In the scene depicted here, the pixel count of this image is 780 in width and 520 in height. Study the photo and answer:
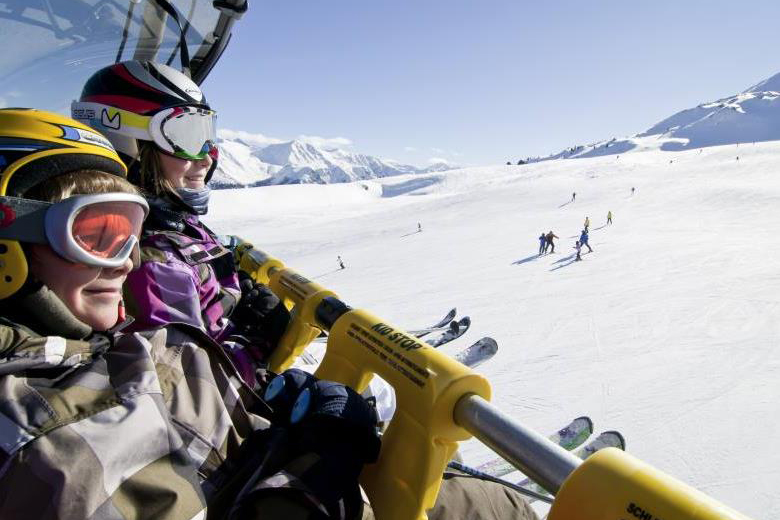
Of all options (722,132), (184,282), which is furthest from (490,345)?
(722,132)

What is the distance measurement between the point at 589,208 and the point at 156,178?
29.9 metres

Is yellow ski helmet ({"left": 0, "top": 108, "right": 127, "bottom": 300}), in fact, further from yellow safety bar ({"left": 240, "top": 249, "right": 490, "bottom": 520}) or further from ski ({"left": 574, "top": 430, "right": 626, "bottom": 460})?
ski ({"left": 574, "top": 430, "right": 626, "bottom": 460})

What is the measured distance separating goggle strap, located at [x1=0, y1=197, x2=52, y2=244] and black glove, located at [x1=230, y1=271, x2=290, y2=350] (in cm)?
149

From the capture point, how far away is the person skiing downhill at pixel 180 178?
2574 millimetres

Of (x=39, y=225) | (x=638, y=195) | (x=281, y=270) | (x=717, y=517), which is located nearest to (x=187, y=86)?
(x=281, y=270)

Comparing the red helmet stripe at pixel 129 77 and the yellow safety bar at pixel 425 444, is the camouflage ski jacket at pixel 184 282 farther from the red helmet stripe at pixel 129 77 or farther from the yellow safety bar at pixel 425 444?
the red helmet stripe at pixel 129 77

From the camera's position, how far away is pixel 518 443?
1.08 metres

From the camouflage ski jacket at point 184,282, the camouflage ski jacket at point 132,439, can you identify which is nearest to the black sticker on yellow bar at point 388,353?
the camouflage ski jacket at point 132,439

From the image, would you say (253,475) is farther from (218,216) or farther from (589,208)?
(218,216)

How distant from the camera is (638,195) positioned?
99.8ft

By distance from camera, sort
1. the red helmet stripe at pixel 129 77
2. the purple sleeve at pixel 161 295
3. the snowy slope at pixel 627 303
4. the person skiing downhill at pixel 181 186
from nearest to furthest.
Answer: the purple sleeve at pixel 161 295
the person skiing downhill at pixel 181 186
the red helmet stripe at pixel 129 77
the snowy slope at pixel 627 303

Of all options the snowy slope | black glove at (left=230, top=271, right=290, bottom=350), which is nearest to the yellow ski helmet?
black glove at (left=230, top=271, right=290, bottom=350)

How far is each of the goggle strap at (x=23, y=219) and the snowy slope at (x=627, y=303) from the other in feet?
12.7

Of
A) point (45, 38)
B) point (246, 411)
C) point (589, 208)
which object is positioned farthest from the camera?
point (589, 208)
